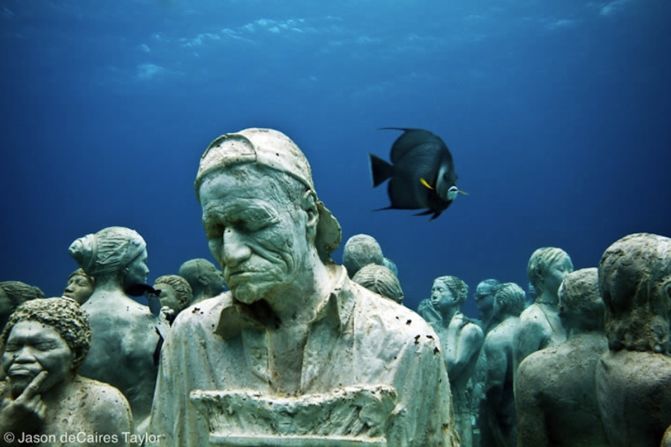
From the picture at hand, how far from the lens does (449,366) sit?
259 inches

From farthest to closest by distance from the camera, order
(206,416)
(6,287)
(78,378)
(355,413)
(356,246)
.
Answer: (356,246), (6,287), (78,378), (206,416), (355,413)

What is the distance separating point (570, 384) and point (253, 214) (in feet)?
7.96

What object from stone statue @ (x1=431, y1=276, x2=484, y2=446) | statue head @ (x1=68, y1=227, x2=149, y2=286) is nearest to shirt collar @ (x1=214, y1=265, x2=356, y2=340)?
statue head @ (x1=68, y1=227, x2=149, y2=286)

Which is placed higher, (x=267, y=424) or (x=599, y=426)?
(x=267, y=424)

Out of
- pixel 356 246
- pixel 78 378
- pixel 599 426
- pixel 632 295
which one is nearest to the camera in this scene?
Answer: pixel 632 295

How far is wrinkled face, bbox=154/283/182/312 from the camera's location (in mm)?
5836

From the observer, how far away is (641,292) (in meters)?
3.16

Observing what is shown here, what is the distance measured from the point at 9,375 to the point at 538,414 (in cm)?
303

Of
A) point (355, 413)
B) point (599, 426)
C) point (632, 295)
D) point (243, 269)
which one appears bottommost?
point (599, 426)

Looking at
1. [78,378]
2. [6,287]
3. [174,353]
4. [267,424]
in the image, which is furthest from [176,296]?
[267,424]

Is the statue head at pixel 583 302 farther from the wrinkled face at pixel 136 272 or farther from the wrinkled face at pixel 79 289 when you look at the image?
the wrinkled face at pixel 79 289

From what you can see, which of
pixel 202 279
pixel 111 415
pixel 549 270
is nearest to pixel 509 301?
pixel 549 270

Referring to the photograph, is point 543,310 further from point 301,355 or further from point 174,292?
point 301,355

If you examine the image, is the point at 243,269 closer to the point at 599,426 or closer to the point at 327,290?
the point at 327,290
